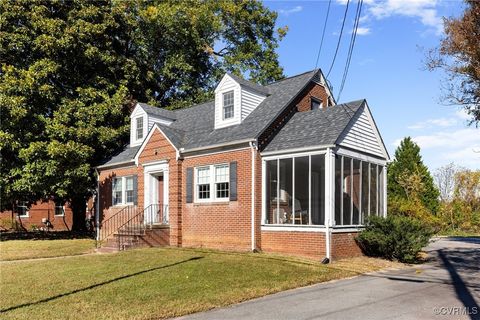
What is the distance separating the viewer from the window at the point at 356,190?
14.8 m

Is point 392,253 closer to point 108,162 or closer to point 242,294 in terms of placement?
point 242,294

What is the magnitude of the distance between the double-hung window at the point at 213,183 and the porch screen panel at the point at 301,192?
8.98ft

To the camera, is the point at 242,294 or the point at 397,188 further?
the point at 397,188

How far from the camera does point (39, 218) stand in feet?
118

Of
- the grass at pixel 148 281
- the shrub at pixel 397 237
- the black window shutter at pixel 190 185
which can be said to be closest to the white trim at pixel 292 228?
the grass at pixel 148 281

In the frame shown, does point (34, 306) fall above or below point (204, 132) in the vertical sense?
below

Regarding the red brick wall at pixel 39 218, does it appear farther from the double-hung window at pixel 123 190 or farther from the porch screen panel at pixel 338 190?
the porch screen panel at pixel 338 190

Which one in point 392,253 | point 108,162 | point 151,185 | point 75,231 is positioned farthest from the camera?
point 75,231

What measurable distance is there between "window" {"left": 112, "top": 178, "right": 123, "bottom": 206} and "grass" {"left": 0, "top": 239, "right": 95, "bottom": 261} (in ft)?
7.63

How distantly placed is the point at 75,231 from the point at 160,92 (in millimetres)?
11044

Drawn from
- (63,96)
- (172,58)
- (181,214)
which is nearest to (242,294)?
(181,214)

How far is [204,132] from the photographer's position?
19.1 metres

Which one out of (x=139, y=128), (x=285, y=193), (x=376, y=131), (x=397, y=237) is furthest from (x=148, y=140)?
(x=397, y=237)

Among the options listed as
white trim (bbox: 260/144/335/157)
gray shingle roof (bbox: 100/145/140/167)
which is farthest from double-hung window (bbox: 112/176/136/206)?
white trim (bbox: 260/144/335/157)
